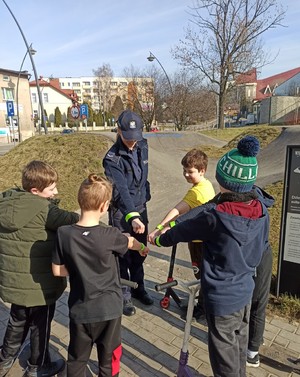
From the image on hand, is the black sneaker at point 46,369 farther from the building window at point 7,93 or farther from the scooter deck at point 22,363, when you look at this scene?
the building window at point 7,93

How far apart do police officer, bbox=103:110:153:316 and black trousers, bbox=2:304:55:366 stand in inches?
38.6

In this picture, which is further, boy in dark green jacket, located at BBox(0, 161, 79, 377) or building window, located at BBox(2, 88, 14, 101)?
building window, located at BBox(2, 88, 14, 101)

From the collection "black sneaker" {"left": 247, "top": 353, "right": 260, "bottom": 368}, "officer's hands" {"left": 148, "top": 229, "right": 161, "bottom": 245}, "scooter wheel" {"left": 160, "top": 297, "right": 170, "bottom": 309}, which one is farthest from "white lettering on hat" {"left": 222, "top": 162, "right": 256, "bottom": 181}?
"scooter wheel" {"left": 160, "top": 297, "right": 170, "bottom": 309}

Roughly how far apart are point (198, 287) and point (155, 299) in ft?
5.39

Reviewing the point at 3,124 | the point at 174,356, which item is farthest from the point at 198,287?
the point at 3,124

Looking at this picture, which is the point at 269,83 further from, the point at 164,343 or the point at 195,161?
the point at 164,343

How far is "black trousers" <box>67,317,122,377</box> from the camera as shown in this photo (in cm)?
190

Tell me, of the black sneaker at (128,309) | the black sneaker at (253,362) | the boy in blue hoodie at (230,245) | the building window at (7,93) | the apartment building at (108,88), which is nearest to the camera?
the boy in blue hoodie at (230,245)

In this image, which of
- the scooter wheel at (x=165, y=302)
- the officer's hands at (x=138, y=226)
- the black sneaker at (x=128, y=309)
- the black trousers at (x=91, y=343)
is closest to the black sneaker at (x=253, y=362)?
the scooter wheel at (x=165, y=302)

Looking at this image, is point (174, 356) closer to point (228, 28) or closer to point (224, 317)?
point (224, 317)

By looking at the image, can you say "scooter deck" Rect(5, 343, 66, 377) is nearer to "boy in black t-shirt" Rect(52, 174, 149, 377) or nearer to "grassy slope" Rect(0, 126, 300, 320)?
"boy in black t-shirt" Rect(52, 174, 149, 377)

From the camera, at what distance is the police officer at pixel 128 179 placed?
9.48 feet

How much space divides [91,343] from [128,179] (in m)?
1.57

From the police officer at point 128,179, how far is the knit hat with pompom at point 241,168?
107cm
